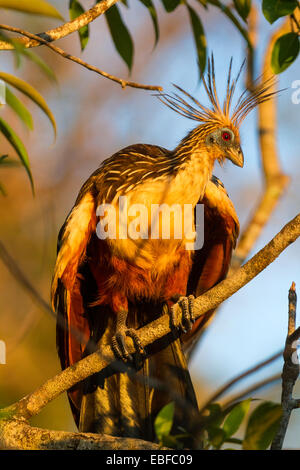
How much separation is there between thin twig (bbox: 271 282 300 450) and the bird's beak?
4.69 ft

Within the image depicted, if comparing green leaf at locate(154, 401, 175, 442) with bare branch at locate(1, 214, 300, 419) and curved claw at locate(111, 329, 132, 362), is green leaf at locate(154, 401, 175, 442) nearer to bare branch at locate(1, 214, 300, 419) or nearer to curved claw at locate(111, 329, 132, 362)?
bare branch at locate(1, 214, 300, 419)

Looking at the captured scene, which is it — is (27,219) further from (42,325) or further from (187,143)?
(187,143)

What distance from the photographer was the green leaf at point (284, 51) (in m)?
2.27

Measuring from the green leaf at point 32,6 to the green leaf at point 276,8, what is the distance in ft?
2.39

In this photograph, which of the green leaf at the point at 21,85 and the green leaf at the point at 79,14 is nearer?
the green leaf at the point at 21,85

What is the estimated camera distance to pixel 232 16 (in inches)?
112

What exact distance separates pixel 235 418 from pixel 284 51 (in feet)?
4.34

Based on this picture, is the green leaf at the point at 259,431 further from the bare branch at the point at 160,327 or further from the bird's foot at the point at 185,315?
the bird's foot at the point at 185,315

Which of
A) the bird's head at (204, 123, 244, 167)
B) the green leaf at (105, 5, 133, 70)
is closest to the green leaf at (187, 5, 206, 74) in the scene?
the green leaf at (105, 5, 133, 70)

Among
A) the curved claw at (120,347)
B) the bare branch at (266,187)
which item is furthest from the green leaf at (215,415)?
the curved claw at (120,347)

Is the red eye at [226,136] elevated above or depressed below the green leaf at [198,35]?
below

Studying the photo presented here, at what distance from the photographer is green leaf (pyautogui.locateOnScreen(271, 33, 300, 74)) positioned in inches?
89.5

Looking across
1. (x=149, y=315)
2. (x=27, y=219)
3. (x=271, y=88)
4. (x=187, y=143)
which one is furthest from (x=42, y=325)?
(x=271, y=88)

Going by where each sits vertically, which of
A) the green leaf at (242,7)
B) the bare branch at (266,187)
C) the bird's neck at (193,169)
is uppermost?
the green leaf at (242,7)
